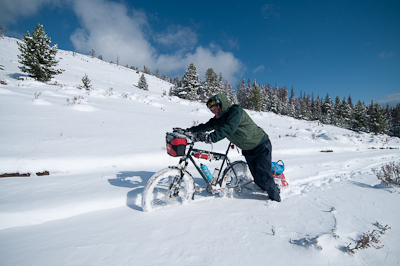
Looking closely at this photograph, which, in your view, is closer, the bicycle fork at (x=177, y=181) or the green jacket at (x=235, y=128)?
the green jacket at (x=235, y=128)

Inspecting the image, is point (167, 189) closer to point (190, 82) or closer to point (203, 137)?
point (203, 137)

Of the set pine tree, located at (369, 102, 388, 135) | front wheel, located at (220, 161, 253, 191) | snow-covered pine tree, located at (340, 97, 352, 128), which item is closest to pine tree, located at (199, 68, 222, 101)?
front wheel, located at (220, 161, 253, 191)

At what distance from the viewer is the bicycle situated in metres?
2.53

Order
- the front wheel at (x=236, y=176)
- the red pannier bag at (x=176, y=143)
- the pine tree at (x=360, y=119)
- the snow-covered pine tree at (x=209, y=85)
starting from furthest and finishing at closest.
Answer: the pine tree at (x=360, y=119) < the snow-covered pine tree at (x=209, y=85) < the front wheel at (x=236, y=176) < the red pannier bag at (x=176, y=143)

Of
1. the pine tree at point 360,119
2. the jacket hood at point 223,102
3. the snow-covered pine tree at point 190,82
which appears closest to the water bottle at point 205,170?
the jacket hood at point 223,102

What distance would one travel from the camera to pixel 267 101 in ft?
177

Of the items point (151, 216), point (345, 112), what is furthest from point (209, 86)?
point (345, 112)

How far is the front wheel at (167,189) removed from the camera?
8.29ft

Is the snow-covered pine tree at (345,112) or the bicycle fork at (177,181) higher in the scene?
the snow-covered pine tree at (345,112)

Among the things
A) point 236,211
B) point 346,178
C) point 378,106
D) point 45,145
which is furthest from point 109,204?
point 378,106

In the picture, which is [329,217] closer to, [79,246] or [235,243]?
[235,243]

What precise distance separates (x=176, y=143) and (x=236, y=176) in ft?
5.29

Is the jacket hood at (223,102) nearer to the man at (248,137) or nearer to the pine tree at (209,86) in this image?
the man at (248,137)

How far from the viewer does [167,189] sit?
2840 millimetres
